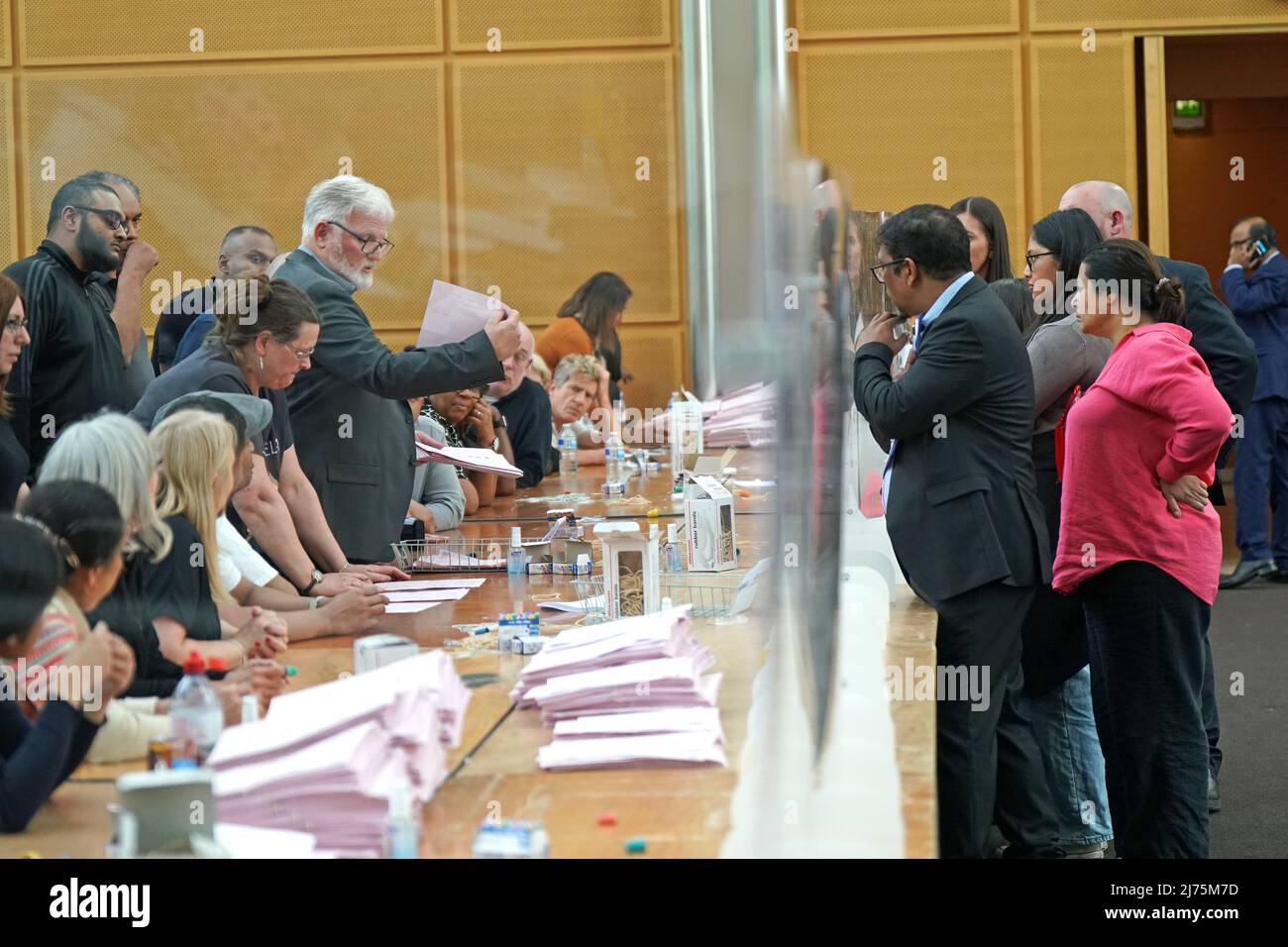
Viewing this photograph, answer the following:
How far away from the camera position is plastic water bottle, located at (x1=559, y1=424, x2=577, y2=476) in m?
5.04

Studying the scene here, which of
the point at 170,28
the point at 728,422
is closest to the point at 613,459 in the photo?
the point at 728,422

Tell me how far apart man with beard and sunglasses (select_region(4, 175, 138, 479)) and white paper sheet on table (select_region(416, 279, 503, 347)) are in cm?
47

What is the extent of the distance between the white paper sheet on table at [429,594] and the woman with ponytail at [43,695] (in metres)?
1.07

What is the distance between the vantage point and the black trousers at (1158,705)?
2289 millimetres

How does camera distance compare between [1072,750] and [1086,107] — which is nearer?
[1072,750]

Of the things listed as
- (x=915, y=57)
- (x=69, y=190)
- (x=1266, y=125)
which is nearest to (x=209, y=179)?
(x=69, y=190)

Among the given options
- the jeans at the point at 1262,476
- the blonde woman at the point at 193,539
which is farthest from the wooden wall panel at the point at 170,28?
the jeans at the point at 1262,476

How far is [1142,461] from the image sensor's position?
7.77 feet

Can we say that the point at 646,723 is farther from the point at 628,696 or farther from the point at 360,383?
the point at 360,383

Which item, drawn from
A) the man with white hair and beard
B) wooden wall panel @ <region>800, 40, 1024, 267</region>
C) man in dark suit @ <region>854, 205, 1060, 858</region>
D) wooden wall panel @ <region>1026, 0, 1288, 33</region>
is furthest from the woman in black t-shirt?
wooden wall panel @ <region>1026, 0, 1288, 33</region>

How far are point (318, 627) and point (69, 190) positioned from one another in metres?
0.73

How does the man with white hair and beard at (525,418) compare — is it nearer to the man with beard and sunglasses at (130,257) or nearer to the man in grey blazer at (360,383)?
the man in grey blazer at (360,383)

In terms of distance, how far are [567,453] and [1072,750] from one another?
2.60 metres

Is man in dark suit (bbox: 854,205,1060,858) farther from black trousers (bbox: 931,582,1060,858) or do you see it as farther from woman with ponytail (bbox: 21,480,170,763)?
woman with ponytail (bbox: 21,480,170,763)
